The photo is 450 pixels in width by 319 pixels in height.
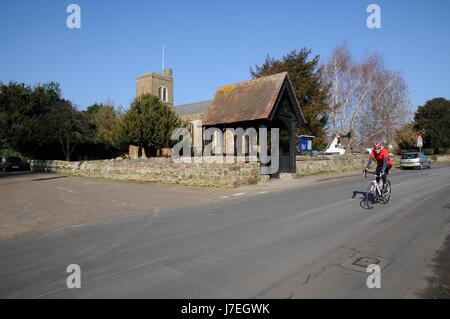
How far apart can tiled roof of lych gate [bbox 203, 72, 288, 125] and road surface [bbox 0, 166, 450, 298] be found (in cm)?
991

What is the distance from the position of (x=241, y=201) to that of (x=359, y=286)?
790 centimetres

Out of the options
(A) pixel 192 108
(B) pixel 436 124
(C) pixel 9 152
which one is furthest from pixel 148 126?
(B) pixel 436 124

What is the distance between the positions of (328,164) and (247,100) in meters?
9.29

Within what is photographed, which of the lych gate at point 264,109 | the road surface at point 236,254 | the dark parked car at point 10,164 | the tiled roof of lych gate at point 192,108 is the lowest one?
the road surface at point 236,254

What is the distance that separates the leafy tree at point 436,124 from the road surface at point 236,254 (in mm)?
48998

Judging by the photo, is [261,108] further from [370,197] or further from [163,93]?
[163,93]

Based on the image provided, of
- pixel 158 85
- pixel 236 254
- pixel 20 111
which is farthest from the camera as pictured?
pixel 158 85

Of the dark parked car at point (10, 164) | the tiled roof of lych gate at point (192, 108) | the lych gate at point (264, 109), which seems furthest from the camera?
the tiled roof of lych gate at point (192, 108)

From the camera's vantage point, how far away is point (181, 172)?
18.1 meters

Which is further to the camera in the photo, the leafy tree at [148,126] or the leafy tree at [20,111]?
the leafy tree at [20,111]

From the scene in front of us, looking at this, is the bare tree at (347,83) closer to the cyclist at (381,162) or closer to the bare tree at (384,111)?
the bare tree at (384,111)

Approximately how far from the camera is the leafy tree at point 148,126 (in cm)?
3020

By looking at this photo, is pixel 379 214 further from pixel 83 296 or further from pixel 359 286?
pixel 83 296

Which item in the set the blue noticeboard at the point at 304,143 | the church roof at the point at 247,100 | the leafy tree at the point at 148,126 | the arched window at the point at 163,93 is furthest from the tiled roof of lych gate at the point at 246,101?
the arched window at the point at 163,93
